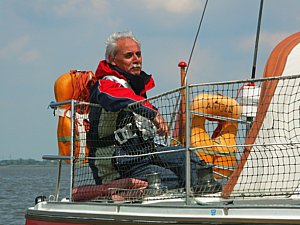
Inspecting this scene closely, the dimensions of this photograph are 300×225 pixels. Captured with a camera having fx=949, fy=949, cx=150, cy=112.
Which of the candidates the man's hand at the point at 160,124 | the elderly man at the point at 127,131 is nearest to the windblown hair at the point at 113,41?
the elderly man at the point at 127,131

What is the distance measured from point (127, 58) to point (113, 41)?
0.21 meters

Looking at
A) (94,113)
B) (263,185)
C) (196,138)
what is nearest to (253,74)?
(196,138)

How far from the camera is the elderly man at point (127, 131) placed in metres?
7.57

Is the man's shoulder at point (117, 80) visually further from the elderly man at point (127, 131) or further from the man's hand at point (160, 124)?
the man's hand at point (160, 124)

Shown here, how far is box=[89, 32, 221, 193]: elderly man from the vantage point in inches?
298

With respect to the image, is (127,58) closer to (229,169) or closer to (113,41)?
(113,41)

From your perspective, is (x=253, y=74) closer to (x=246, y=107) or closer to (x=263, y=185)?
(x=246, y=107)

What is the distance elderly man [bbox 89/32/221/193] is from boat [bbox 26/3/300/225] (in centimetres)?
9

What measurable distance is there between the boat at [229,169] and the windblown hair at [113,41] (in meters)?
0.52

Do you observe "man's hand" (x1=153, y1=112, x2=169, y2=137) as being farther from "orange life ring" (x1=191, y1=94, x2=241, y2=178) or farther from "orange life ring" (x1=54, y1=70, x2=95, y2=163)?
"orange life ring" (x1=54, y1=70, x2=95, y2=163)

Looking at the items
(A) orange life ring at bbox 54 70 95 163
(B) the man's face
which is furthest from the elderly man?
(A) orange life ring at bbox 54 70 95 163

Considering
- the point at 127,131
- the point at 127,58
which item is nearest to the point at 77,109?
the point at 127,58

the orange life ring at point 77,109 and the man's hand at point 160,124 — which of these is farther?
the orange life ring at point 77,109

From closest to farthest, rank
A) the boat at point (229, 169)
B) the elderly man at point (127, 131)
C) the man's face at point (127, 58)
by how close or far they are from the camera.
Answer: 1. the boat at point (229, 169)
2. the elderly man at point (127, 131)
3. the man's face at point (127, 58)
